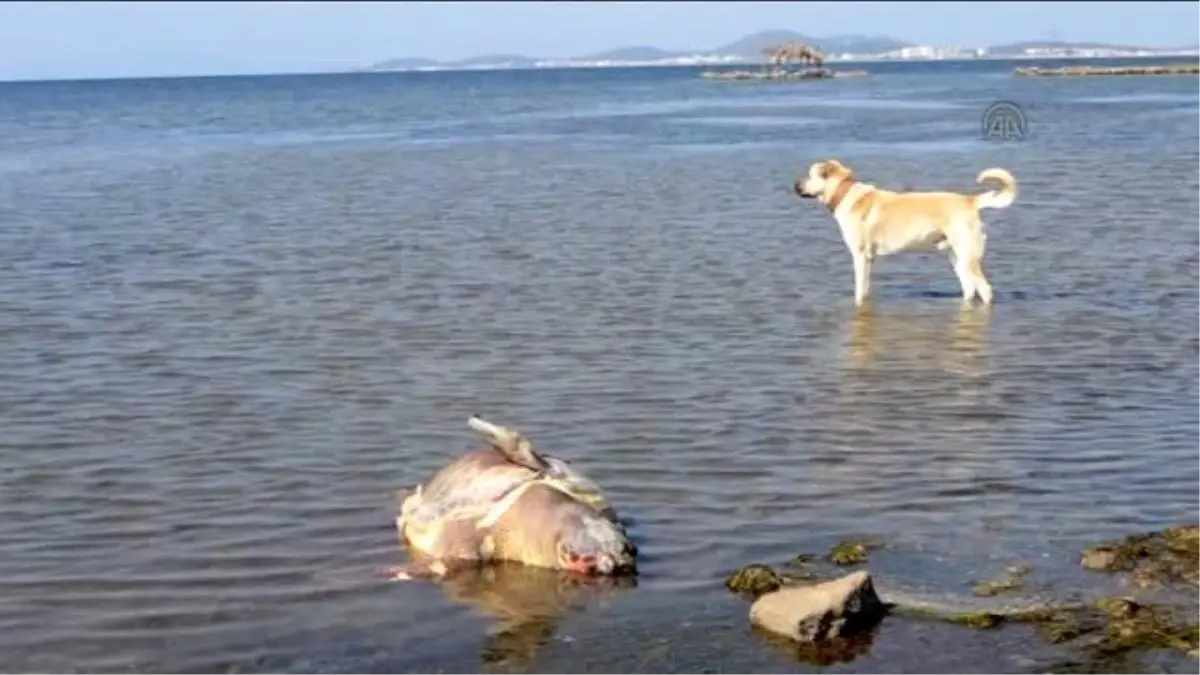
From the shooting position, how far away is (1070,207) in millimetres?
23688

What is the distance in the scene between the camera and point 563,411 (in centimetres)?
1092

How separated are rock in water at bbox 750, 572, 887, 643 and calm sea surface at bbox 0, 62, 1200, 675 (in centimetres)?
10

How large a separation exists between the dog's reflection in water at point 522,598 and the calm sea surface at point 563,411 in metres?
0.02

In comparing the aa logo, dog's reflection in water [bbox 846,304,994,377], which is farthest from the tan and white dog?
the aa logo

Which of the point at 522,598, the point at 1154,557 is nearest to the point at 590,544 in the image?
the point at 522,598

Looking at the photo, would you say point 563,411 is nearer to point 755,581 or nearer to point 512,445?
point 512,445

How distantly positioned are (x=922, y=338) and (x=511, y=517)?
6550 millimetres

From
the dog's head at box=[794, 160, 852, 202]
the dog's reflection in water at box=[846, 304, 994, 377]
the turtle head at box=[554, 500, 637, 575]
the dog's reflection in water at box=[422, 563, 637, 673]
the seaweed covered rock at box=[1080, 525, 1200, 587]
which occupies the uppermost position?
the dog's head at box=[794, 160, 852, 202]

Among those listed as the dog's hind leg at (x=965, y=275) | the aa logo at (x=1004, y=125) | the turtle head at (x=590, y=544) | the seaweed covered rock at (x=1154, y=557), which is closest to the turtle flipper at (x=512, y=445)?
the turtle head at (x=590, y=544)

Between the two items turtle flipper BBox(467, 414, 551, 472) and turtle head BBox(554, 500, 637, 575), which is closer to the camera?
turtle head BBox(554, 500, 637, 575)

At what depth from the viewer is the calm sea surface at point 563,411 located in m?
6.94

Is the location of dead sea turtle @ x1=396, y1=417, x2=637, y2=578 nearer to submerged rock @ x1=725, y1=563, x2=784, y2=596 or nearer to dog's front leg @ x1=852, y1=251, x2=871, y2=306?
submerged rock @ x1=725, y1=563, x2=784, y2=596

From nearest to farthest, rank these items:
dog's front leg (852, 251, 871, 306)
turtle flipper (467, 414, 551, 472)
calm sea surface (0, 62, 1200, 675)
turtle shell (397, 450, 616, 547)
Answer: calm sea surface (0, 62, 1200, 675), turtle shell (397, 450, 616, 547), turtle flipper (467, 414, 551, 472), dog's front leg (852, 251, 871, 306)

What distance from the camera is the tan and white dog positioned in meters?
15.0
